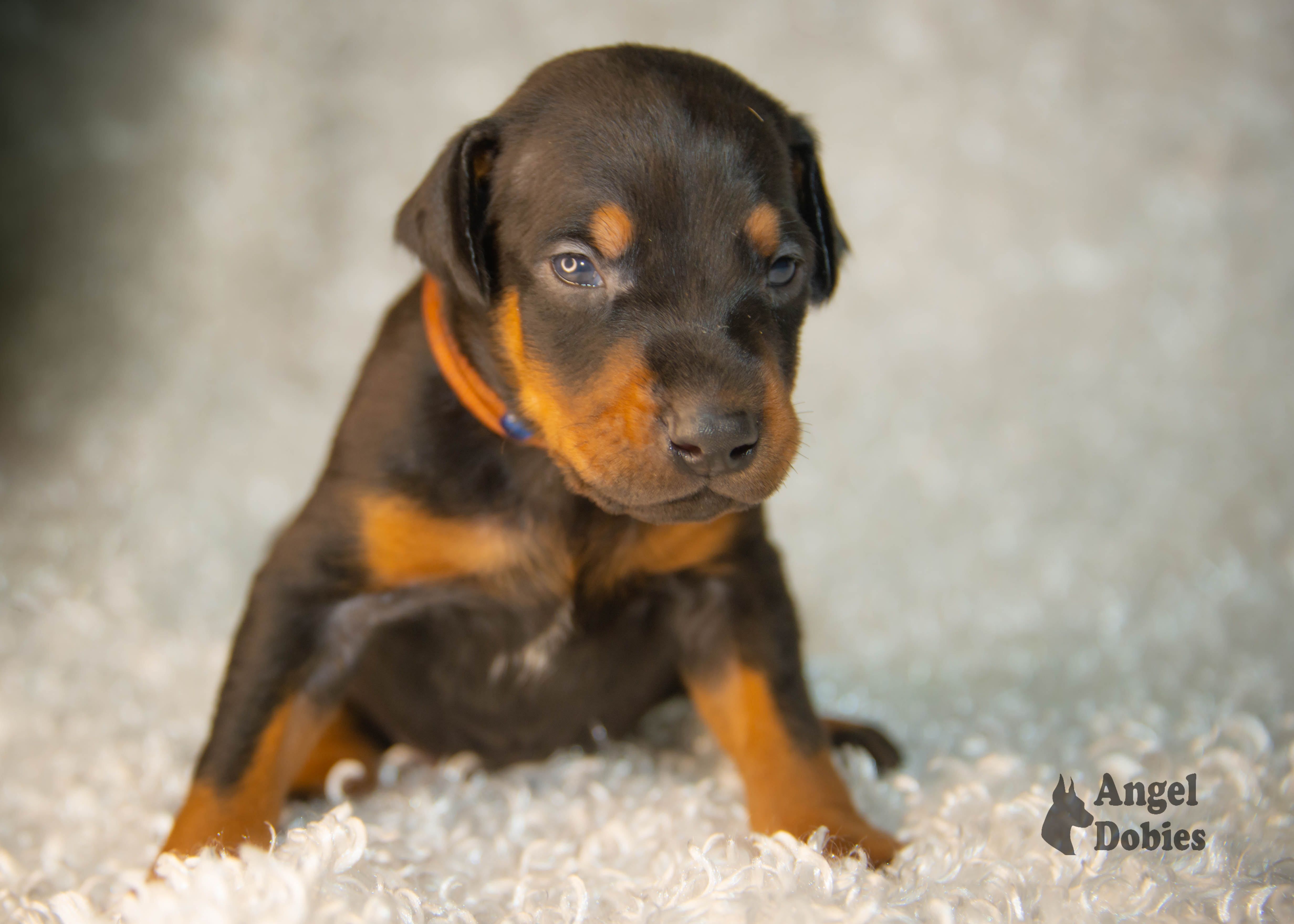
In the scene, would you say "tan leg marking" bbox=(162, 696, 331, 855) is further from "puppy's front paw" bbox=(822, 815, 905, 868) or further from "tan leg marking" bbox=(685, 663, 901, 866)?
"puppy's front paw" bbox=(822, 815, 905, 868)

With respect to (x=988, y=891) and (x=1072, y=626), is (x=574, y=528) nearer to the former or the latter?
(x=988, y=891)

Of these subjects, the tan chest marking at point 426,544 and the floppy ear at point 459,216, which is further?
the tan chest marking at point 426,544

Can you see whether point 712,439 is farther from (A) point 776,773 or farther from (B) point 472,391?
(A) point 776,773

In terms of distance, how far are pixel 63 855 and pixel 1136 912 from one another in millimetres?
2160

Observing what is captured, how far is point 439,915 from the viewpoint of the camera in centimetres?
227

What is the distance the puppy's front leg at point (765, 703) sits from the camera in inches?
104

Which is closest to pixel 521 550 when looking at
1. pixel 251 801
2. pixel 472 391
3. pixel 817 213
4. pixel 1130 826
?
pixel 472 391

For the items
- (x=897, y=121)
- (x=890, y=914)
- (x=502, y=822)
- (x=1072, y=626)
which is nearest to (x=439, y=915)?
(x=502, y=822)

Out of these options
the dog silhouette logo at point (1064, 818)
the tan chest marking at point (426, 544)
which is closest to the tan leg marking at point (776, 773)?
the dog silhouette logo at point (1064, 818)

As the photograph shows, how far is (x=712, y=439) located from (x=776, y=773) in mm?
937

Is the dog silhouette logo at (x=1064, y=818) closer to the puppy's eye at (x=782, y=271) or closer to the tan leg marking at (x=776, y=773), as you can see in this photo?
the tan leg marking at (x=776, y=773)

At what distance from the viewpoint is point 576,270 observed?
2.37 m

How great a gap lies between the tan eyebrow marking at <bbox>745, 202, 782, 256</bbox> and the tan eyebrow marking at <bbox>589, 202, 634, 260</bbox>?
0.76 feet

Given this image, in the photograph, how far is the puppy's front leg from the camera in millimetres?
2650
